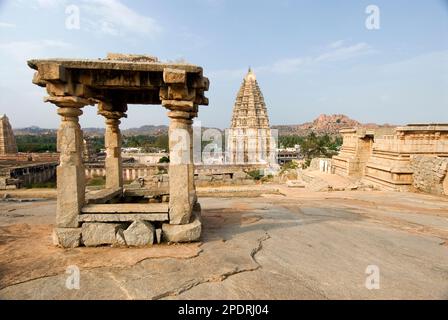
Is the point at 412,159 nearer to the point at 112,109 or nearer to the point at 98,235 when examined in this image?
the point at 112,109

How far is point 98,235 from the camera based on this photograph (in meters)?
3.98

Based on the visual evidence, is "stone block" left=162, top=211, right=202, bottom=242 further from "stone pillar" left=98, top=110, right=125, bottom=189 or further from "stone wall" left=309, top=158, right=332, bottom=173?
"stone wall" left=309, top=158, right=332, bottom=173

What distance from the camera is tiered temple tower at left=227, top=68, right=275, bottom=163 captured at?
148 feet

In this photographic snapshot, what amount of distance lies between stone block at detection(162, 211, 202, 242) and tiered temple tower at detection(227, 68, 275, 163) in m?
41.4

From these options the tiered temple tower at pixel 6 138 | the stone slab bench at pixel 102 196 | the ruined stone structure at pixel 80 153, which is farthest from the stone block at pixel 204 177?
the tiered temple tower at pixel 6 138

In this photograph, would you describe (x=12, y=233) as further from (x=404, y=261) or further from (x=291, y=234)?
(x=404, y=261)

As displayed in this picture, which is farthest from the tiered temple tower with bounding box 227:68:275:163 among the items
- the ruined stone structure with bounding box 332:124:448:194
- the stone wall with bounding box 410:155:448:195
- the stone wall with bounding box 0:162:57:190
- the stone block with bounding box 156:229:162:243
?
the stone block with bounding box 156:229:162:243

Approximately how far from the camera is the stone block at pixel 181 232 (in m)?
4.10

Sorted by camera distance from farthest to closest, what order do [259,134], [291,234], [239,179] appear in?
[259,134]
[239,179]
[291,234]

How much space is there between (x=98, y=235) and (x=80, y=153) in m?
1.37

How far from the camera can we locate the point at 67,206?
13.3 ft

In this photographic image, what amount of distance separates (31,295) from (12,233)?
2.83 meters

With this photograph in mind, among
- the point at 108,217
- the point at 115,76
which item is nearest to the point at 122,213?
the point at 108,217

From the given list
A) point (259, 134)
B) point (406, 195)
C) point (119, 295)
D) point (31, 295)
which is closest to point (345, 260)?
point (119, 295)
